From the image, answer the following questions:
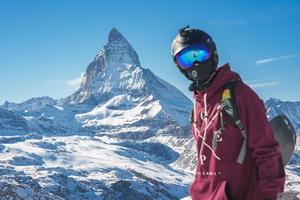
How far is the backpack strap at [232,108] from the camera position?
6801mm

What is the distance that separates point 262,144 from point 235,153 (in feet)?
1.38

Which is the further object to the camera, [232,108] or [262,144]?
[232,108]

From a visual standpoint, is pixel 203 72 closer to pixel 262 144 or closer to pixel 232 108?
pixel 232 108

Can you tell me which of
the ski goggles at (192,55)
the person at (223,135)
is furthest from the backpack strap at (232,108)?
the ski goggles at (192,55)

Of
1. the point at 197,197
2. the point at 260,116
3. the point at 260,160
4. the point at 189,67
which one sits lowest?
the point at 197,197

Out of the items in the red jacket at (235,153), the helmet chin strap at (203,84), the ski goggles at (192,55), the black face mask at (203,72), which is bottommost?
the red jacket at (235,153)

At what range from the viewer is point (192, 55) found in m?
7.42

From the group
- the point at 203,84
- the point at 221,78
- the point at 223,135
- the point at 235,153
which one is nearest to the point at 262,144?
the point at 235,153

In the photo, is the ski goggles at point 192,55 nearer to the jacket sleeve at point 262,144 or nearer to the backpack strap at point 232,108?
the backpack strap at point 232,108

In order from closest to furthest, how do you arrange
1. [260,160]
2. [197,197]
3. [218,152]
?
[260,160] → [218,152] → [197,197]

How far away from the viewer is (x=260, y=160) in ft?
21.7

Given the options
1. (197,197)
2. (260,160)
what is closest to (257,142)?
(260,160)

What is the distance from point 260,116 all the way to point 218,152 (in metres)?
0.75

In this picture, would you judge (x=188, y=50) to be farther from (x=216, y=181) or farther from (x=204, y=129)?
(x=216, y=181)
